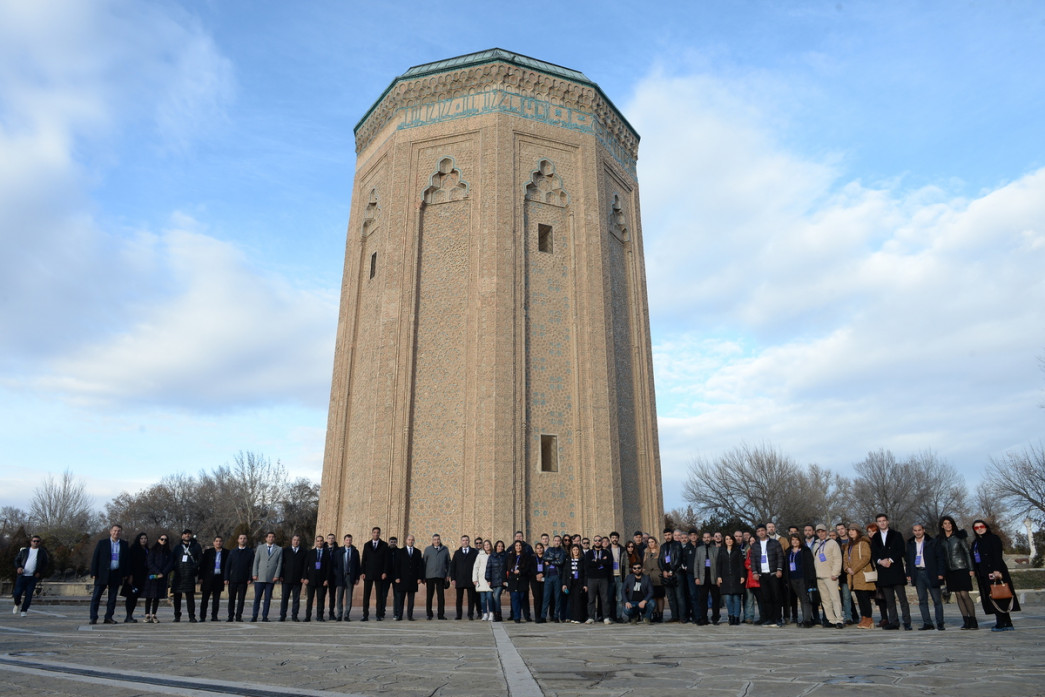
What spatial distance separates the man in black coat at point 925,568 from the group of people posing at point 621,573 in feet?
0.04

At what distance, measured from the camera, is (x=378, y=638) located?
6.66 metres

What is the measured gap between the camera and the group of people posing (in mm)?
8336

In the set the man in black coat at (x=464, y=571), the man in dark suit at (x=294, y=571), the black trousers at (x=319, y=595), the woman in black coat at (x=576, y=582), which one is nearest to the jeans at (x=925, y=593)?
the woman in black coat at (x=576, y=582)

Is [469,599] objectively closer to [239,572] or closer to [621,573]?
[621,573]

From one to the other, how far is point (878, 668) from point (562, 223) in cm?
1275

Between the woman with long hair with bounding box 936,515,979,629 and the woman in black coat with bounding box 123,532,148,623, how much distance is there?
31.5 feet

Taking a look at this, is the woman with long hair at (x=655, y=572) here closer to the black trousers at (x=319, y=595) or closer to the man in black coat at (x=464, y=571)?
the man in black coat at (x=464, y=571)

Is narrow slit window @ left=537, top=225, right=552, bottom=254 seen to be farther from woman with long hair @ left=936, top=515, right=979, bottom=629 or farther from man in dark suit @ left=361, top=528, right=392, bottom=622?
woman with long hair @ left=936, top=515, right=979, bottom=629

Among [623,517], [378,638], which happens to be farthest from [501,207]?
[378,638]

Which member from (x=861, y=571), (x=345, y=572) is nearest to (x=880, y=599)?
(x=861, y=571)

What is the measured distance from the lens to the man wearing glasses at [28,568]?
10.6 metres

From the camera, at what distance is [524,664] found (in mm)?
4422

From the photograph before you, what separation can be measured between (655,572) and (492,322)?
6237 millimetres

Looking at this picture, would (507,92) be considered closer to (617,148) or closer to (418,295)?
(617,148)
